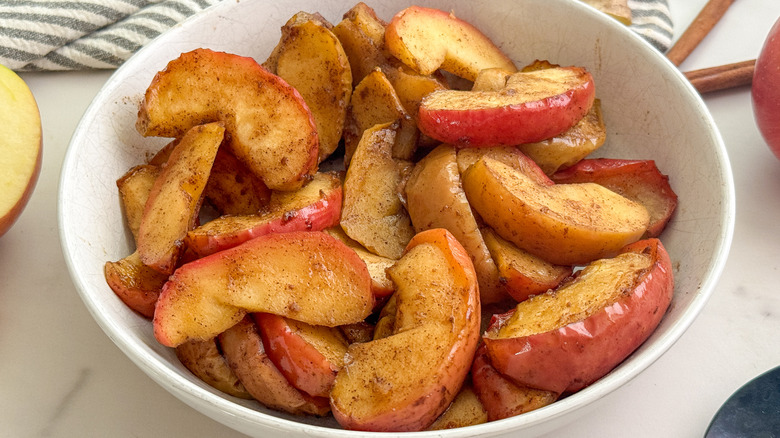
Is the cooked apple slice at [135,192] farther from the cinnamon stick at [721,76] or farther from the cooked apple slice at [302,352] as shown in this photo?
the cinnamon stick at [721,76]

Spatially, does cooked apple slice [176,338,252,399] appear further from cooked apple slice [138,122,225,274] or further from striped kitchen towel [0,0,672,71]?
striped kitchen towel [0,0,672,71]

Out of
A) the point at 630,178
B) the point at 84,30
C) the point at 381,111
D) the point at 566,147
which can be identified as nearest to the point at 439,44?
the point at 381,111

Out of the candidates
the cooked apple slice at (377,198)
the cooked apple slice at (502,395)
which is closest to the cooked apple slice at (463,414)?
the cooked apple slice at (502,395)

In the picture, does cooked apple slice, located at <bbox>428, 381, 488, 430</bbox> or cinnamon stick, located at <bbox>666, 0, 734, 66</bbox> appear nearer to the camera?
cooked apple slice, located at <bbox>428, 381, 488, 430</bbox>

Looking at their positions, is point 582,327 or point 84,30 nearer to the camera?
point 582,327

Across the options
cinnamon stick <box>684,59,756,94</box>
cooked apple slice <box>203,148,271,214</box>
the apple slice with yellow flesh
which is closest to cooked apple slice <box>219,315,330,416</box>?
cooked apple slice <box>203,148,271,214</box>

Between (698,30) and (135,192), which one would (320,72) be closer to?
(135,192)

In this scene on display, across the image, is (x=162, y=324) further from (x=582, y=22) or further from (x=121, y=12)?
(x=121, y=12)
